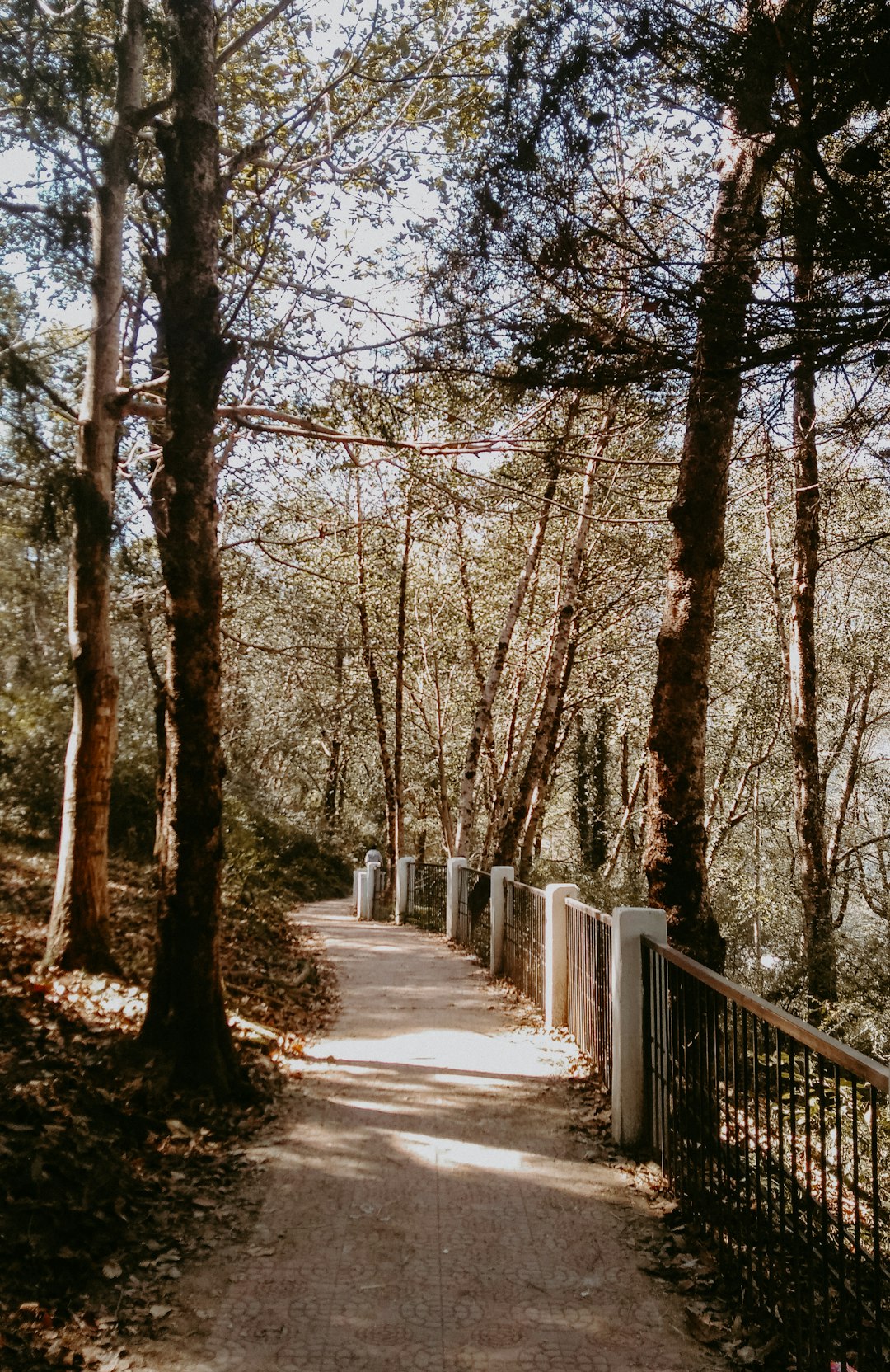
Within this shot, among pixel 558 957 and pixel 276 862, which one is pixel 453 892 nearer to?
pixel 558 957

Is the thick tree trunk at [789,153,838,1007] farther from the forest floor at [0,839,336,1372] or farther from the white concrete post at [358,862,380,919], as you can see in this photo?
the white concrete post at [358,862,380,919]

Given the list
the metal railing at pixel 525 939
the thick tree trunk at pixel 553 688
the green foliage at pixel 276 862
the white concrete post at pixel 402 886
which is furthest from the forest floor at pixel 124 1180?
the white concrete post at pixel 402 886

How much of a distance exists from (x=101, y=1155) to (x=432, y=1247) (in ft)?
5.75

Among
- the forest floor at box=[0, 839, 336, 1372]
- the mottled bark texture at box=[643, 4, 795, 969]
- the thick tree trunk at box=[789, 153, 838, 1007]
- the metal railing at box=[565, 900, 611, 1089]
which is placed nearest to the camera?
the forest floor at box=[0, 839, 336, 1372]

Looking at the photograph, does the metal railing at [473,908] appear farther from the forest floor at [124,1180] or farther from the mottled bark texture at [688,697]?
the mottled bark texture at [688,697]

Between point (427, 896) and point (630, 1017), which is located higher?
point (630, 1017)

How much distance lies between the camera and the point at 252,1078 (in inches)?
274

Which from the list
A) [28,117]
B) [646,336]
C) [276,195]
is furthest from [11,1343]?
[276,195]

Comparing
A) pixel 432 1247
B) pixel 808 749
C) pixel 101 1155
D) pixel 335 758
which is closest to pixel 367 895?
pixel 808 749

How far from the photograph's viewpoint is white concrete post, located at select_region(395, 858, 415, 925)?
67.4ft

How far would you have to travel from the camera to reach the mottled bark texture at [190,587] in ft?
21.3

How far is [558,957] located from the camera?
868 cm

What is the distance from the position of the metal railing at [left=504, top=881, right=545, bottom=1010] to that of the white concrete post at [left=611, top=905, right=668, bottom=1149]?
3.48 meters

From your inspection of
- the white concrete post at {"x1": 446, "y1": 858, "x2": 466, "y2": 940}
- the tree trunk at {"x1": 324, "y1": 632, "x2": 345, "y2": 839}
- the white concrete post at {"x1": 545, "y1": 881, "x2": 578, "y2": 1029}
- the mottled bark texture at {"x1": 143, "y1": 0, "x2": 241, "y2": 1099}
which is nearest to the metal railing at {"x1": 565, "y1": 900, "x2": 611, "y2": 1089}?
the white concrete post at {"x1": 545, "y1": 881, "x2": 578, "y2": 1029}
